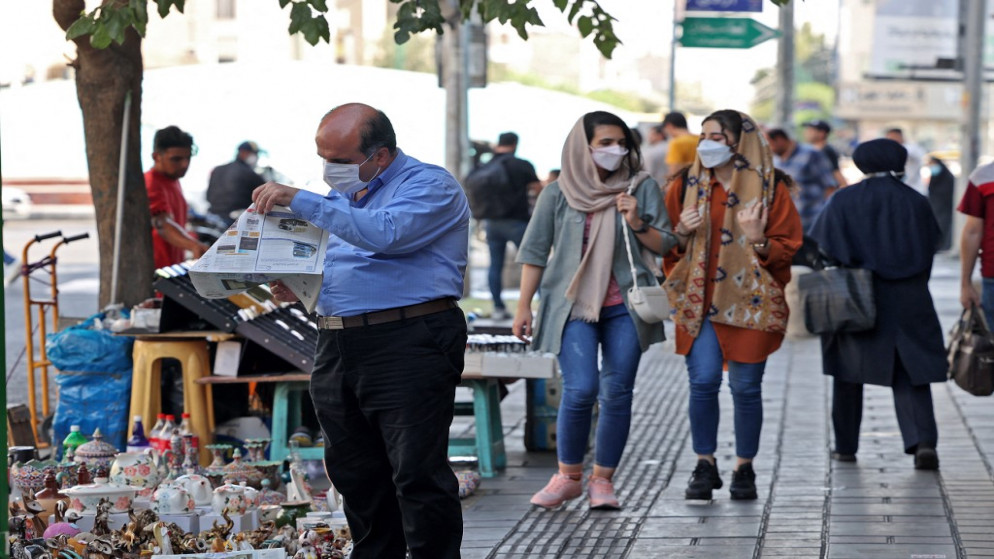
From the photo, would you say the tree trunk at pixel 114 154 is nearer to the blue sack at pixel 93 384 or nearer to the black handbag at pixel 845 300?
the blue sack at pixel 93 384

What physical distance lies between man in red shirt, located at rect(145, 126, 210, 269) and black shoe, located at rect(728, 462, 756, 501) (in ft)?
10.7

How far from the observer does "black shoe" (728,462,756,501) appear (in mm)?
6805

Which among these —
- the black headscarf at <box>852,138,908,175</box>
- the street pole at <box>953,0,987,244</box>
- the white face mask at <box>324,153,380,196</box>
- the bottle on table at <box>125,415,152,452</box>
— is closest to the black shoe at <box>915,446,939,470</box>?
the black headscarf at <box>852,138,908,175</box>

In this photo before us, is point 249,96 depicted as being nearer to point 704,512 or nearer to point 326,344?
point 704,512

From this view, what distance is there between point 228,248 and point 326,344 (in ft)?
1.78

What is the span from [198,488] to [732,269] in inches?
99.3

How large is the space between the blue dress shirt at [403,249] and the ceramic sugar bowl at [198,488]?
4.98 feet

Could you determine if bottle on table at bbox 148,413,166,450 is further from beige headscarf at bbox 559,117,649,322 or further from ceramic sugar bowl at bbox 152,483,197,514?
beige headscarf at bbox 559,117,649,322

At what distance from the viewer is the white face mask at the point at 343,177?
4.50 m

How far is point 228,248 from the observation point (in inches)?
170

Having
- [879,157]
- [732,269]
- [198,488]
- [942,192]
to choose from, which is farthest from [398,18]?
[942,192]

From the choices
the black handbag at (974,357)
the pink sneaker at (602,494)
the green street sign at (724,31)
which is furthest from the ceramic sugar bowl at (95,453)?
the green street sign at (724,31)

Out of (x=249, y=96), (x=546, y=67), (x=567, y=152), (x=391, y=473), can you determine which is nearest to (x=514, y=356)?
(x=567, y=152)

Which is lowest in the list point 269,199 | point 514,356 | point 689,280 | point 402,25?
point 514,356
